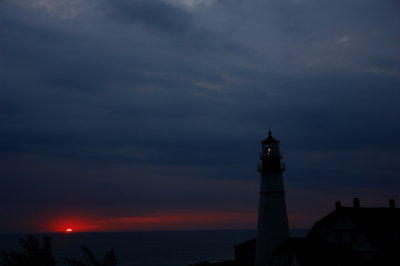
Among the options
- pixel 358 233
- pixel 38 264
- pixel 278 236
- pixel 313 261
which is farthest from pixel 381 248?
pixel 38 264

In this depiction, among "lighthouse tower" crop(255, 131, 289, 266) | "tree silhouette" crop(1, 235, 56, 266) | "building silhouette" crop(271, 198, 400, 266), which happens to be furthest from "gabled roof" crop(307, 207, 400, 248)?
"tree silhouette" crop(1, 235, 56, 266)

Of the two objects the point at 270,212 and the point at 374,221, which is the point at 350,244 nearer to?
the point at 374,221

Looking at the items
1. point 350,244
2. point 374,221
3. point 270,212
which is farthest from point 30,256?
point 374,221

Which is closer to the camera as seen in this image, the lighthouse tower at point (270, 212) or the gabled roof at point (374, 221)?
the gabled roof at point (374, 221)

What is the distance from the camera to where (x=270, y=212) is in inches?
1503

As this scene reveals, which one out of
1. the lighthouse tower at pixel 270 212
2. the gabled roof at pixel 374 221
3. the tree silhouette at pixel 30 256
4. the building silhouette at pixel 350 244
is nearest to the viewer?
the tree silhouette at pixel 30 256

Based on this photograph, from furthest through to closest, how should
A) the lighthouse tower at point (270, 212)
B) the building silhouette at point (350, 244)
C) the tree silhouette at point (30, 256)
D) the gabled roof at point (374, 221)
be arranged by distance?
the lighthouse tower at point (270, 212) < the gabled roof at point (374, 221) < the building silhouette at point (350, 244) < the tree silhouette at point (30, 256)

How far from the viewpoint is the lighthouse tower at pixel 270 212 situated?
125 feet

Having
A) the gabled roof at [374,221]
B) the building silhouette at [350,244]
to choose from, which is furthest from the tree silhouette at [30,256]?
the gabled roof at [374,221]

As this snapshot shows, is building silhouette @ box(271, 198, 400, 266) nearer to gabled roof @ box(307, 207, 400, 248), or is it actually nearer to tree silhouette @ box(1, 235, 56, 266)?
gabled roof @ box(307, 207, 400, 248)

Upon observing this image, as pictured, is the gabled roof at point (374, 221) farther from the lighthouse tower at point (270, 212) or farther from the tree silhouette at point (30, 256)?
the tree silhouette at point (30, 256)

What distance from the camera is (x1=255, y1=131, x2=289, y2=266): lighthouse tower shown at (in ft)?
125

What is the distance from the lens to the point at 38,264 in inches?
572

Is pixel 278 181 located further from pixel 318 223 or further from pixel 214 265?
pixel 214 265
